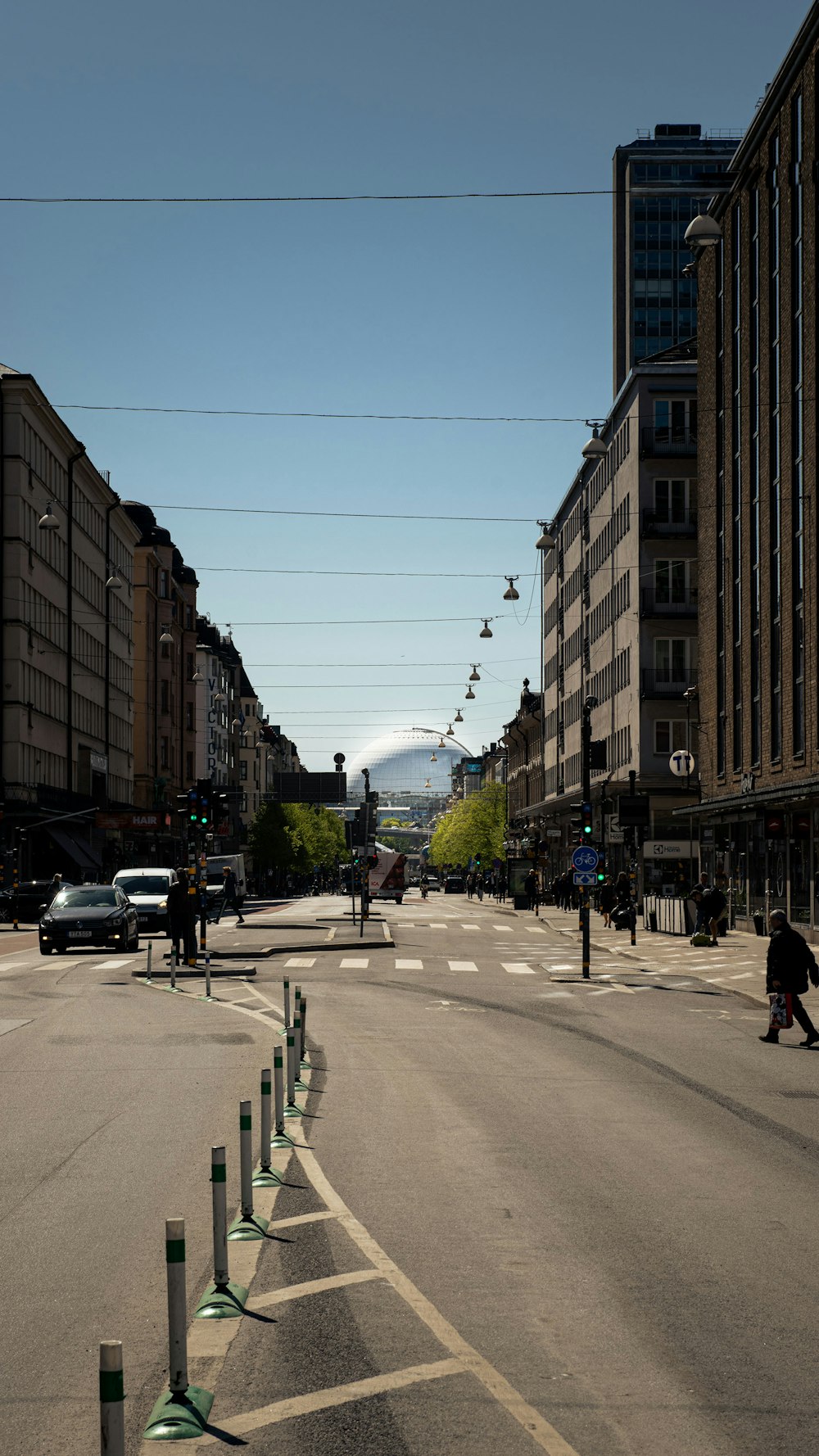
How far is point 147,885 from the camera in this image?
154ft

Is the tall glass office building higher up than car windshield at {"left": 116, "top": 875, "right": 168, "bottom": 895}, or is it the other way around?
the tall glass office building

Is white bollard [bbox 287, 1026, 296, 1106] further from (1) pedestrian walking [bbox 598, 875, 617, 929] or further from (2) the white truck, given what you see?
(2) the white truck

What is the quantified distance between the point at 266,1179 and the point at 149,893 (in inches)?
1467

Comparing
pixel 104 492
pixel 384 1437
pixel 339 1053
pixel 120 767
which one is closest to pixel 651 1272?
pixel 384 1437

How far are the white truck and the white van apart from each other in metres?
44.3

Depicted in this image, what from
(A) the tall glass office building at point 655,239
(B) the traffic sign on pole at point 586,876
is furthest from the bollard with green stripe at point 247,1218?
(A) the tall glass office building at point 655,239

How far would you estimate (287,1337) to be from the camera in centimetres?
663

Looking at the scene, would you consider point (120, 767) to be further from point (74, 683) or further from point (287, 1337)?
point (287, 1337)

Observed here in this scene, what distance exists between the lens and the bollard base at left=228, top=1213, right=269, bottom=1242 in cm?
848

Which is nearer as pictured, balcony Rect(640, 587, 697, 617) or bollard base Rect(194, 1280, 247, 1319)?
bollard base Rect(194, 1280, 247, 1319)

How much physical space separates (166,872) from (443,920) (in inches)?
695

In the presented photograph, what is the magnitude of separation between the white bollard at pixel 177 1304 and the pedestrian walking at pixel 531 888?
222ft

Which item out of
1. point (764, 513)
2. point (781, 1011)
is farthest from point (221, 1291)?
point (764, 513)

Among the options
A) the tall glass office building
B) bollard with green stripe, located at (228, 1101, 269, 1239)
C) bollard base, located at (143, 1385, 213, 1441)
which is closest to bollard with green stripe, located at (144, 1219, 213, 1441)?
bollard base, located at (143, 1385, 213, 1441)
